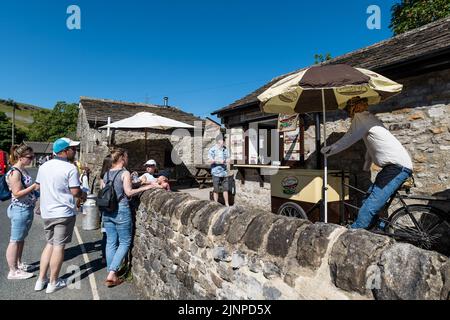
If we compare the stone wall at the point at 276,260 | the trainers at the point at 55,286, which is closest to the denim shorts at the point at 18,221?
the trainers at the point at 55,286

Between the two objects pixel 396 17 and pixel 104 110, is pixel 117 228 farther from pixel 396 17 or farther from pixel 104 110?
pixel 396 17

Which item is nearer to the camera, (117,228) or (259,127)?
(117,228)

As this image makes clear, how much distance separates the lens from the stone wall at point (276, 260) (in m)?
1.33

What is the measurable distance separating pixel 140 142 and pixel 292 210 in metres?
10.9

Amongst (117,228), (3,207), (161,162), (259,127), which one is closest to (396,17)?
(259,127)

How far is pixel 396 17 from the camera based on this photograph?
15.4 meters

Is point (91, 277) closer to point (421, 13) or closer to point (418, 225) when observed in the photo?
point (418, 225)

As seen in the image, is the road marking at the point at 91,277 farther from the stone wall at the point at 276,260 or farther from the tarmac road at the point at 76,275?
the stone wall at the point at 276,260

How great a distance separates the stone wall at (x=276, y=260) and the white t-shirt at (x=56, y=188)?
4.03 feet

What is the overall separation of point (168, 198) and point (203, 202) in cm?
89

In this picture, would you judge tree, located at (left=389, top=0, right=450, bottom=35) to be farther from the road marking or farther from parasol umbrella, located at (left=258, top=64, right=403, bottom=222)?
the road marking

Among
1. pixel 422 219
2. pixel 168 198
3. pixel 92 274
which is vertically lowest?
pixel 92 274

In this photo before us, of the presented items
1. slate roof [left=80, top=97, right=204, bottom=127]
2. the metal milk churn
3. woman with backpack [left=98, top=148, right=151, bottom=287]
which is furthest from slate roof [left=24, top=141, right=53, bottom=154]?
woman with backpack [left=98, top=148, right=151, bottom=287]

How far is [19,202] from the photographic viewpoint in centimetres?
395
